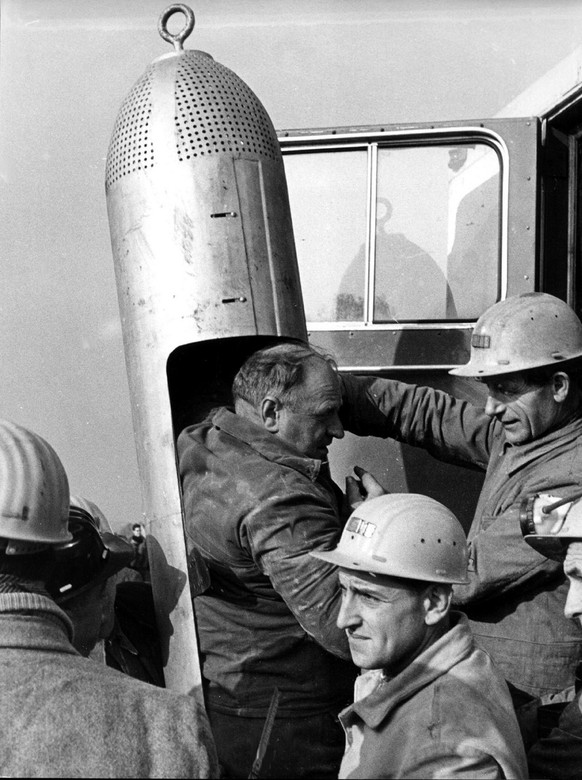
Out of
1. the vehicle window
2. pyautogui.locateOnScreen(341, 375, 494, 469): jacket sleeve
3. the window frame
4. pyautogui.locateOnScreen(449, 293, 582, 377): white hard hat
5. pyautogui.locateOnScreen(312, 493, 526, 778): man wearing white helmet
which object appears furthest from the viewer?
the vehicle window

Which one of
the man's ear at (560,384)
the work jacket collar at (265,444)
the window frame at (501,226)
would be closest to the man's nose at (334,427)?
the work jacket collar at (265,444)

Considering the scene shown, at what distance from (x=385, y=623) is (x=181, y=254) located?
149 centimetres

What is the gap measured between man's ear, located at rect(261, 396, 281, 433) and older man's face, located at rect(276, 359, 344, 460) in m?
0.01

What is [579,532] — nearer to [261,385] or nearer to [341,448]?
[261,385]

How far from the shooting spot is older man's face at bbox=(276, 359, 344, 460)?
3.56m

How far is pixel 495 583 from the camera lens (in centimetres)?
332

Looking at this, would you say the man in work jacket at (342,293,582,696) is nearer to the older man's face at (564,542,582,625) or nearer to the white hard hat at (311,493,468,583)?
the older man's face at (564,542,582,625)

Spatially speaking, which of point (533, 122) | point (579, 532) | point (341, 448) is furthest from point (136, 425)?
point (533, 122)

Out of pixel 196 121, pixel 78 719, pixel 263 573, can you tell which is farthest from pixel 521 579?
pixel 196 121

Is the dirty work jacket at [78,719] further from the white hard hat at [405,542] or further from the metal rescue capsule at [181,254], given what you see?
the metal rescue capsule at [181,254]

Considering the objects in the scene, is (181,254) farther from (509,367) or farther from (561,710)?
(561,710)

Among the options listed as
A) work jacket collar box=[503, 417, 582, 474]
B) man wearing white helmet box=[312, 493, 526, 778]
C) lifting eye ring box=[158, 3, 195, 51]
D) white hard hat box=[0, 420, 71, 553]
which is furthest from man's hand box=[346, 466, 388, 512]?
lifting eye ring box=[158, 3, 195, 51]

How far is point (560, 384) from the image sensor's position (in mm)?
3686

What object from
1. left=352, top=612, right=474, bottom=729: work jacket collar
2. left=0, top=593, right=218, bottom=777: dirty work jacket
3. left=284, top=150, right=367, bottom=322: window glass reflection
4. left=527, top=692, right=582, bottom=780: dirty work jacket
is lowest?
left=527, top=692, right=582, bottom=780: dirty work jacket
